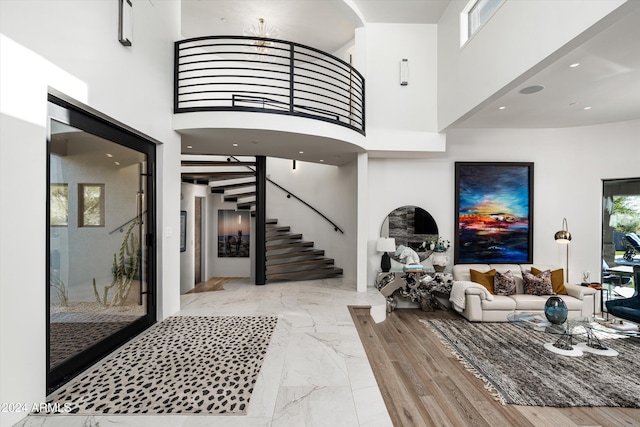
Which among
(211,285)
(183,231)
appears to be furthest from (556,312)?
Result: (183,231)

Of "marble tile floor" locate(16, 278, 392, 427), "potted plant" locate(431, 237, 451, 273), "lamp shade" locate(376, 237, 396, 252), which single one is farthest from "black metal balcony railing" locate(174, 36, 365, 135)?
"marble tile floor" locate(16, 278, 392, 427)

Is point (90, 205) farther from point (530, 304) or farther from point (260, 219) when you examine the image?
point (530, 304)

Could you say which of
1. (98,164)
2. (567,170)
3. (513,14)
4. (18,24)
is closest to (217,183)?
(98,164)

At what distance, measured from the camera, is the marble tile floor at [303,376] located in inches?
85.5

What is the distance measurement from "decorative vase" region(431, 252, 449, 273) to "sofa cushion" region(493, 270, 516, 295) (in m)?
0.88

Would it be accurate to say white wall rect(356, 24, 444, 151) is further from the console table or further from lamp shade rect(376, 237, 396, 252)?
the console table

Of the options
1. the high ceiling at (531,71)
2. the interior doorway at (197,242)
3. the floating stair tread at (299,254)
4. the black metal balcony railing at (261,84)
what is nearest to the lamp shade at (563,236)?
the high ceiling at (531,71)

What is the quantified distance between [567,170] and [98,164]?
7.51 metres

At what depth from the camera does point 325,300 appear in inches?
202

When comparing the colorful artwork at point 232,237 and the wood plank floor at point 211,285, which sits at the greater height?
the colorful artwork at point 232,237

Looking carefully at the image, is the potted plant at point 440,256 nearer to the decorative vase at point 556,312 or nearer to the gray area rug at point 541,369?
the gray area rug at point 541,369

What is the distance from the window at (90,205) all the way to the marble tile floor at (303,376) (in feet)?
5.02

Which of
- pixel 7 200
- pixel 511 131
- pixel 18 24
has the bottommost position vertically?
pixel 7 200

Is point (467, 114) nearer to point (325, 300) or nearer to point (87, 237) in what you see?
point (325, 300)
